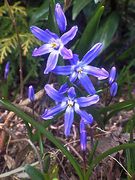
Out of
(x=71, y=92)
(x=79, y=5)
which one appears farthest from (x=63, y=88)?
(x=79, y=5)

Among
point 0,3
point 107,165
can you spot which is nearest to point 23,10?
point 0,3

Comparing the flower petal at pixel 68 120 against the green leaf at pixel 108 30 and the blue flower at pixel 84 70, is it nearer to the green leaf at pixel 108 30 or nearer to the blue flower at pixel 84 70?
the blue flower at pixel 84 70

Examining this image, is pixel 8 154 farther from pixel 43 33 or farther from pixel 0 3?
pixel 0 3

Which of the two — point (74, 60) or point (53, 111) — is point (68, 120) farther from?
point (74, 60)

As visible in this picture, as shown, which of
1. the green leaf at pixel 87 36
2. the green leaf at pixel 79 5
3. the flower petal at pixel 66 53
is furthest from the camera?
the green leaf at pixel 79 5

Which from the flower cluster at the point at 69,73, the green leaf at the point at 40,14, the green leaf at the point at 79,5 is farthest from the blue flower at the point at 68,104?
the green leaf at the point at 40,14

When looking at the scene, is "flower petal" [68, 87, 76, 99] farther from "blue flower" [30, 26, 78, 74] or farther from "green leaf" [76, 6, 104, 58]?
"green leaf" [76, 6, 104, 58]
